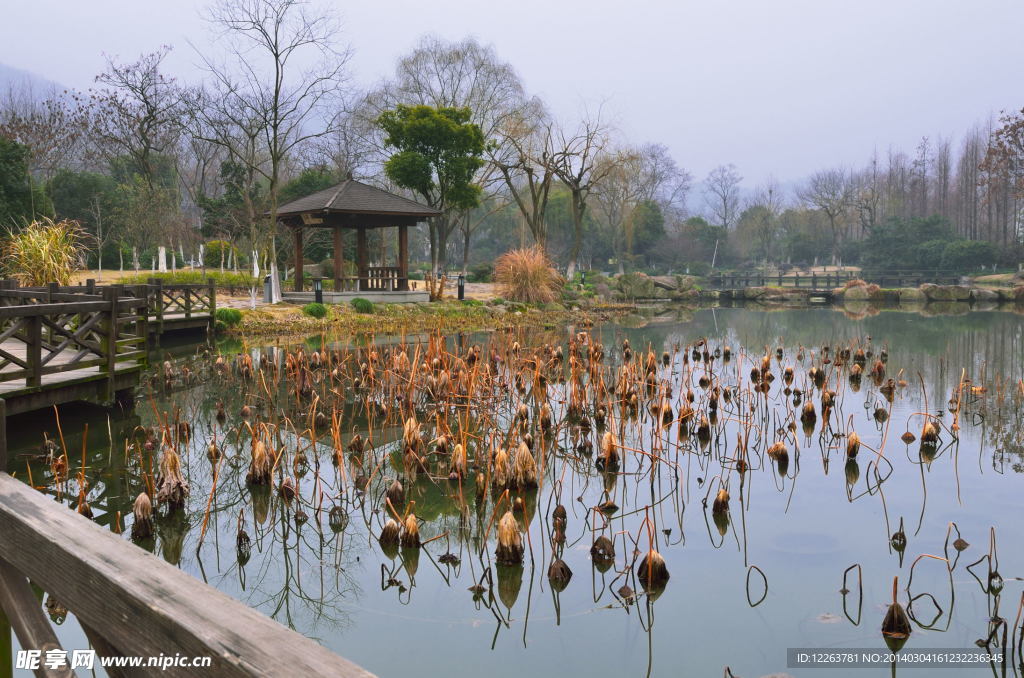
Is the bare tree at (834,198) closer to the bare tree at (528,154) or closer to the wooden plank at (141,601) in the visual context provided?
the bare tree at (528,154)

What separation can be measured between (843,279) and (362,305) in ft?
112

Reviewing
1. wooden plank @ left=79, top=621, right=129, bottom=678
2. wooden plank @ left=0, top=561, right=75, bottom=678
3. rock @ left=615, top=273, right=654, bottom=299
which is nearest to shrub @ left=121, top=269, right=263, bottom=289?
rock @ left=615, top=273, right=654, bottom=299

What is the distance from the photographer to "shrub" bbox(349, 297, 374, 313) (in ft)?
72.2

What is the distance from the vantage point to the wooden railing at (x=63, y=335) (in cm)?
692

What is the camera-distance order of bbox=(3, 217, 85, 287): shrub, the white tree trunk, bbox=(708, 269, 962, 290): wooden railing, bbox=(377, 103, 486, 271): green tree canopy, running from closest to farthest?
bbox=(3, 217, 85, 287): shrub < the white tree trunk < bbox=(377, 103, 486, 271): green tree canopy < bbox=(708, 269, 962, 290): wooden railing

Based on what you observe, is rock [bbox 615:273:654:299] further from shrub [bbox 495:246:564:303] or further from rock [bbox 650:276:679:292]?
shrub [bbox 495:246:564:303]

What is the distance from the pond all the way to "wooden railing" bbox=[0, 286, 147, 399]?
671 mm

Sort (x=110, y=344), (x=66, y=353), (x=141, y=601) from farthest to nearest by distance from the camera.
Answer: (x=66, y=353), (x=110, y=344), (x=141, y=601)

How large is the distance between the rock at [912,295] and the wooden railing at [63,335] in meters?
38.2

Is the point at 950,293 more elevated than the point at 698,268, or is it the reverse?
the point at 698,268

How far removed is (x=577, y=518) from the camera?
5.11m

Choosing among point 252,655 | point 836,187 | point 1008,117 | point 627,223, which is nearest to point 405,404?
point 252,655

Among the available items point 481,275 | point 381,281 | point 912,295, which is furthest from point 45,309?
point 912,295

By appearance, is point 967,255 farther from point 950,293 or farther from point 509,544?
point 509,544
